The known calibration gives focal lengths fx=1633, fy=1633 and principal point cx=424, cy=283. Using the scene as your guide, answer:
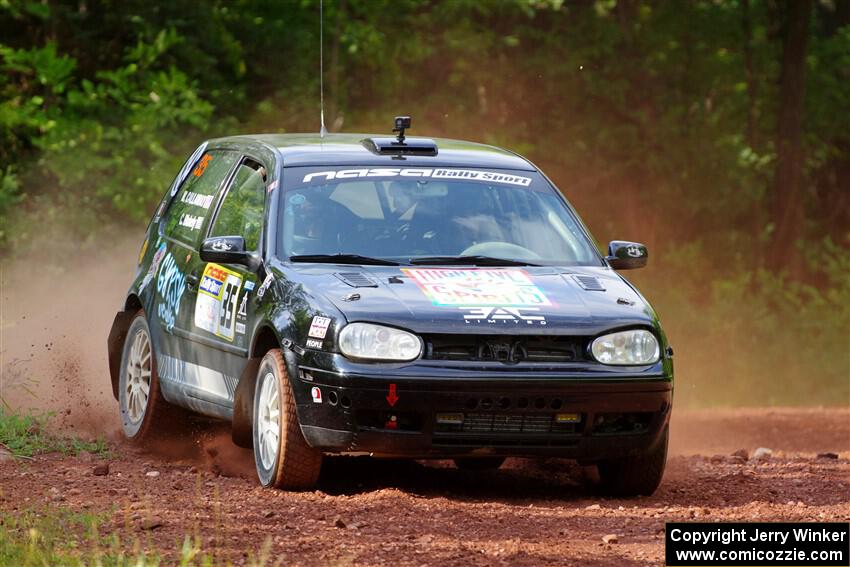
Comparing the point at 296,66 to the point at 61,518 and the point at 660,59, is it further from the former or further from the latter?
the point at 61,518

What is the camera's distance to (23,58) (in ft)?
61.2

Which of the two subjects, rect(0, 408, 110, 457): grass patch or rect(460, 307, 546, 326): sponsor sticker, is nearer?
rect(460, 307, 546, 326): sponsor sticker

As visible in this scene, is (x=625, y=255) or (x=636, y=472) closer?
Answer: (x=636, y=472)

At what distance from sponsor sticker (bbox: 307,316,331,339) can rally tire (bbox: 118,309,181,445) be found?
2.27m

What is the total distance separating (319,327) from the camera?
738 centimetres

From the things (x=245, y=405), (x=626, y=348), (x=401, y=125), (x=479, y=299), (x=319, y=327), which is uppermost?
(x=401, y=125)

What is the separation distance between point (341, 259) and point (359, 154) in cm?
92

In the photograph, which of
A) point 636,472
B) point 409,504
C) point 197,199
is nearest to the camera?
point 409,504

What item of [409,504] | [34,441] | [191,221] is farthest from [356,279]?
[34,441]

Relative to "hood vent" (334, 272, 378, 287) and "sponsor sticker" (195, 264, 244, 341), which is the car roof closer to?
"sponsor sticker" (195, 264, 244, 341)

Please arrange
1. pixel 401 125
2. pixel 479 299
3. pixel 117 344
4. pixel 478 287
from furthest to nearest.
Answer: pixel 117 344, pixel 401 125, pixel 478 287, pixel 479 299

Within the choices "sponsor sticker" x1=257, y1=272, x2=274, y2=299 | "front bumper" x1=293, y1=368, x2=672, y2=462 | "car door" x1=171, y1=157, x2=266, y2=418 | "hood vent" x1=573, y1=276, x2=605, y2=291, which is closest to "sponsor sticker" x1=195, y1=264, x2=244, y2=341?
"car door" x1=171, y1=157, x2=266, y2=418

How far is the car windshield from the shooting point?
8219mm

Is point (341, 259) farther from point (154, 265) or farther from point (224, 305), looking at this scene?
point (154, 265)
